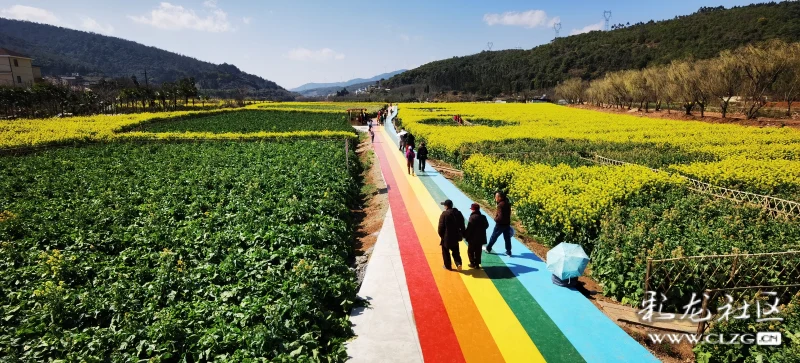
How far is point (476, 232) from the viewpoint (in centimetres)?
964

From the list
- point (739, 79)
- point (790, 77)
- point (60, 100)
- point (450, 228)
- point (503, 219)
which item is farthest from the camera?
point (60, 100)

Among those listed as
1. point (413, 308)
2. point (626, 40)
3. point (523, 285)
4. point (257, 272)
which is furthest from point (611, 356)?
point (626, 40)

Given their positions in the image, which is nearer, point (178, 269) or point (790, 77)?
point (178, 269)

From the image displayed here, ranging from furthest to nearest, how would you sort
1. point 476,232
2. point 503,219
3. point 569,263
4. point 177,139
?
point 177,139 < point 503,219 < point 476,232 < point 569,263

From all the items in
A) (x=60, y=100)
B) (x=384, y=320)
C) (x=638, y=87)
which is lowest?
(x=384, y=320)

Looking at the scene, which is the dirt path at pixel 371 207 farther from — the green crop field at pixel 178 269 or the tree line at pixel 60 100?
the tree line at pixel 60 100

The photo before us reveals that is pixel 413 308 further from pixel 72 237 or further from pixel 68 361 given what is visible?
pixel 72 237

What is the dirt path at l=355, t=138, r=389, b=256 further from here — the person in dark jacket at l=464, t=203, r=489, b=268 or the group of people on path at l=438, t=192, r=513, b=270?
the person in dark jacket at l=464, t=203, r=489, b=268

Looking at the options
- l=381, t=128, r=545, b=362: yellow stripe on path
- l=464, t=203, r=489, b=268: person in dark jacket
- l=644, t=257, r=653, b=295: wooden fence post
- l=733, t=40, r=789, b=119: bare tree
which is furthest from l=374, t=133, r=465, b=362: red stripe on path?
l=733, t=40, r=789, b=119: bare tree

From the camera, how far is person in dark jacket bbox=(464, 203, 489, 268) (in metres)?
9.58

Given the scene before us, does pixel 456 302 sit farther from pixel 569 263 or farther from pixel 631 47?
pixel 631 47

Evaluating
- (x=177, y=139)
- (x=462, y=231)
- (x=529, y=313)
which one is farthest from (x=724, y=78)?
(x=177, y=139)

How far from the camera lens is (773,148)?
74.9ft

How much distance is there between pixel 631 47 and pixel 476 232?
143 meters
